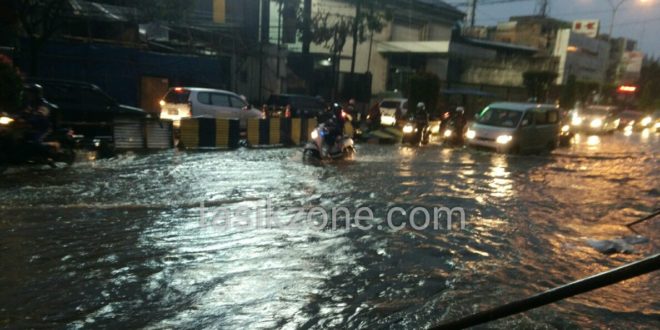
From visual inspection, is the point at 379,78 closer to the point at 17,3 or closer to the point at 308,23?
the point at 308,23

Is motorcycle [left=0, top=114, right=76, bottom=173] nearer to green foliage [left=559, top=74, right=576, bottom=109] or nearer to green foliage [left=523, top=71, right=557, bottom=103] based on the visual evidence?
green foliage [left=523, top=71, right=557, bottom=103]

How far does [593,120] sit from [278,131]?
20.8m

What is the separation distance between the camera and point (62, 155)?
34.0 ft

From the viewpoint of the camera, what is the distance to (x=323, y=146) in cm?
1268

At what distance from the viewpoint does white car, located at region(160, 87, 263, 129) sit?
51.0 ft

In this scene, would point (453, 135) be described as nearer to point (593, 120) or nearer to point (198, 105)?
point (198, 105)

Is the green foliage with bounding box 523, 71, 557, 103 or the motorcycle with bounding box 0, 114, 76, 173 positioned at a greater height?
the green foliage with bounding box 523, 71, 557, 103

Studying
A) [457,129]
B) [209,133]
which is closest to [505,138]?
[457,129]

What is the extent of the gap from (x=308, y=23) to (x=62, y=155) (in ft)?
58.5

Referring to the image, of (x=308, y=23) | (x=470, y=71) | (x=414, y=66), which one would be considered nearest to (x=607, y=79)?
(x=470, y=71)

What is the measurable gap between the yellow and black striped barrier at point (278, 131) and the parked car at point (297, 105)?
3.55 m

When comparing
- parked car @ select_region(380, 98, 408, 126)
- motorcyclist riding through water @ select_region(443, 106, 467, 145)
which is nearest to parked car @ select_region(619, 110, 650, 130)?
parked car @ select_region(380, 98, 408, 126)

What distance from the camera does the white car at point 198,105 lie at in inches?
612

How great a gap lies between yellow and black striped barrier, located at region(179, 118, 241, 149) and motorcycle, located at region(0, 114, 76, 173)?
3.72 metres
